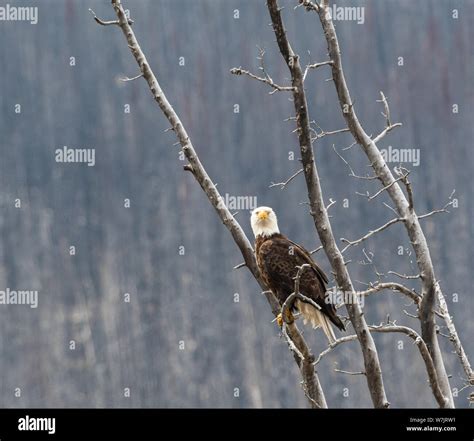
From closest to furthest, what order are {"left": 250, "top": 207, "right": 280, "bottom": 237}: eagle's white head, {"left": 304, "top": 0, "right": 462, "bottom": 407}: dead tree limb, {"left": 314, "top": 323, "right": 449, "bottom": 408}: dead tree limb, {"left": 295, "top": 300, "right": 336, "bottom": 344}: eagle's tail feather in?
{"left": 314, "top": 323, "right": 449, "bottom": 408}: dead tree limb → {"left": 304, "top": 0, "right": 462, "bottom": 407}: dead tree limb → {"left": 295, "top": 300, "right": 336, "bottom": 344}: eagle's tail feather → {"left": 250, "top": 207, "right": 280, "bottom": 237}: eagle's white head

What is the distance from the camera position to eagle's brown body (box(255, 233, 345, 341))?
23.9 ft

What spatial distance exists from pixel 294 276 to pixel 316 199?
127 cm

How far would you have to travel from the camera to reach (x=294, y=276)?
7266 mm

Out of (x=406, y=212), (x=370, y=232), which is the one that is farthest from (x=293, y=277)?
(x=370, y=232)

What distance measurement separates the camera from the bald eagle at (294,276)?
287 inches

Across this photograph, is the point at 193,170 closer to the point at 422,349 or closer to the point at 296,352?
the point at 296,352

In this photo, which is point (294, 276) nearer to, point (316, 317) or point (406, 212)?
point (316, 317)

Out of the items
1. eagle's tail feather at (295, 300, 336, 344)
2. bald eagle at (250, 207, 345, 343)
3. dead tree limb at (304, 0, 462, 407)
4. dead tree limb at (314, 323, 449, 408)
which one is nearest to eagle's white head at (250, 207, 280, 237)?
bald eagle at (250, 207, 345, 343)

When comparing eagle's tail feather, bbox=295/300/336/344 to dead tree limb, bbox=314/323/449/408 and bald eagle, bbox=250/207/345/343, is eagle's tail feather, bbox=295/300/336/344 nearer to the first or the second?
bald eagle, bbox=250/207/345/343

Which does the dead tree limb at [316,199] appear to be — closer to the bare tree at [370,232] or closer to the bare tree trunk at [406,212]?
the bare tree at [370,232]

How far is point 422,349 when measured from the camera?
6.21m

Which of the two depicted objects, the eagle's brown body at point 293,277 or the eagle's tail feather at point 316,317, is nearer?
the eagle's brown body at point 293,277

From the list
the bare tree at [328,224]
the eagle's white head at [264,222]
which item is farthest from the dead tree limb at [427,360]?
the eagle's white head at [264,222]

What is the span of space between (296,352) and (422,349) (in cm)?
100
